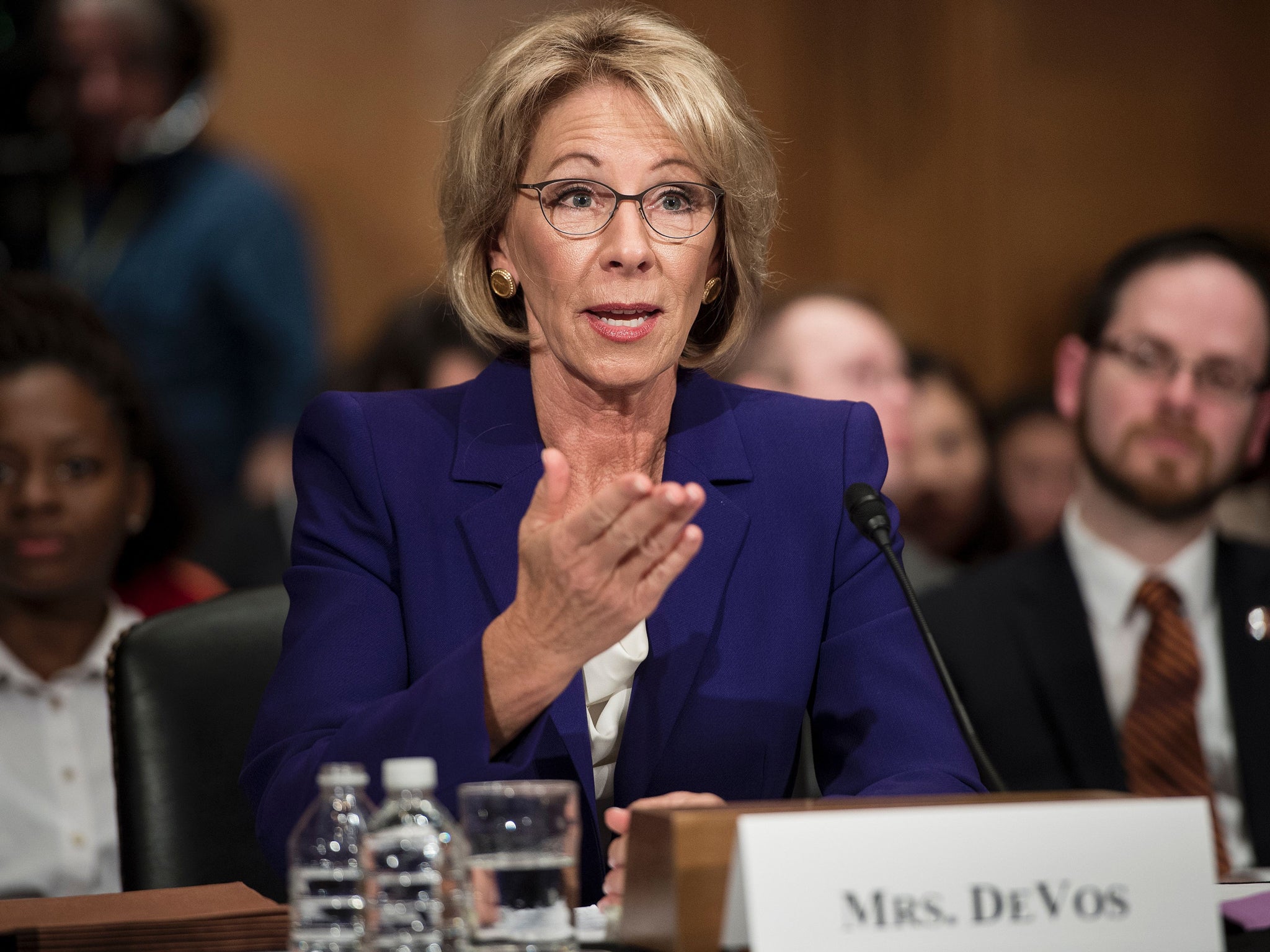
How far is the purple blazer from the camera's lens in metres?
1.66

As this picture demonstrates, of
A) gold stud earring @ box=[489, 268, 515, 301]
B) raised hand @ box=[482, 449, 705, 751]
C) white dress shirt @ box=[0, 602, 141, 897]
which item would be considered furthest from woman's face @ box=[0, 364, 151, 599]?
raised hand @ box=[482, 449, 705, 751]

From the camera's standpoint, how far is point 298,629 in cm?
167

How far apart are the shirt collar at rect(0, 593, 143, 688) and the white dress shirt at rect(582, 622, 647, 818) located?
2.98 feet

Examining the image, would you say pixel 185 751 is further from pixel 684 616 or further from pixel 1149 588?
pixel 1149 588

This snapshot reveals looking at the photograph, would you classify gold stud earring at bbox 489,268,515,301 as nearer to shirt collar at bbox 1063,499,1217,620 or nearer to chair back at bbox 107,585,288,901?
chair back at bbox 107,585,288,901

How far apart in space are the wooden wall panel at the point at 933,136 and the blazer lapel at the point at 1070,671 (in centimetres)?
Answer: 257

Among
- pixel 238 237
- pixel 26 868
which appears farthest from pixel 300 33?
pixel 26 868

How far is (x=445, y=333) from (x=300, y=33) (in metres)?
1.98

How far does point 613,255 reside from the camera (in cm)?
179

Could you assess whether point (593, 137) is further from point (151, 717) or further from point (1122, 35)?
point (1122, 35)

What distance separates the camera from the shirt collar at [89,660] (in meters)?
2.40

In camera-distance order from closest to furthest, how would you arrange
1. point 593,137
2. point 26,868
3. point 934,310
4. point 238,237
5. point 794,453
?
1. point 593,137
2. point 794,453
3. point 26,868
4. point 238,237
5. point 934,310

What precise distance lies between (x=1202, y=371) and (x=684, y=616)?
1589 millimetres

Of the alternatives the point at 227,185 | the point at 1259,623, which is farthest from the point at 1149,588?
the point at 227,185
